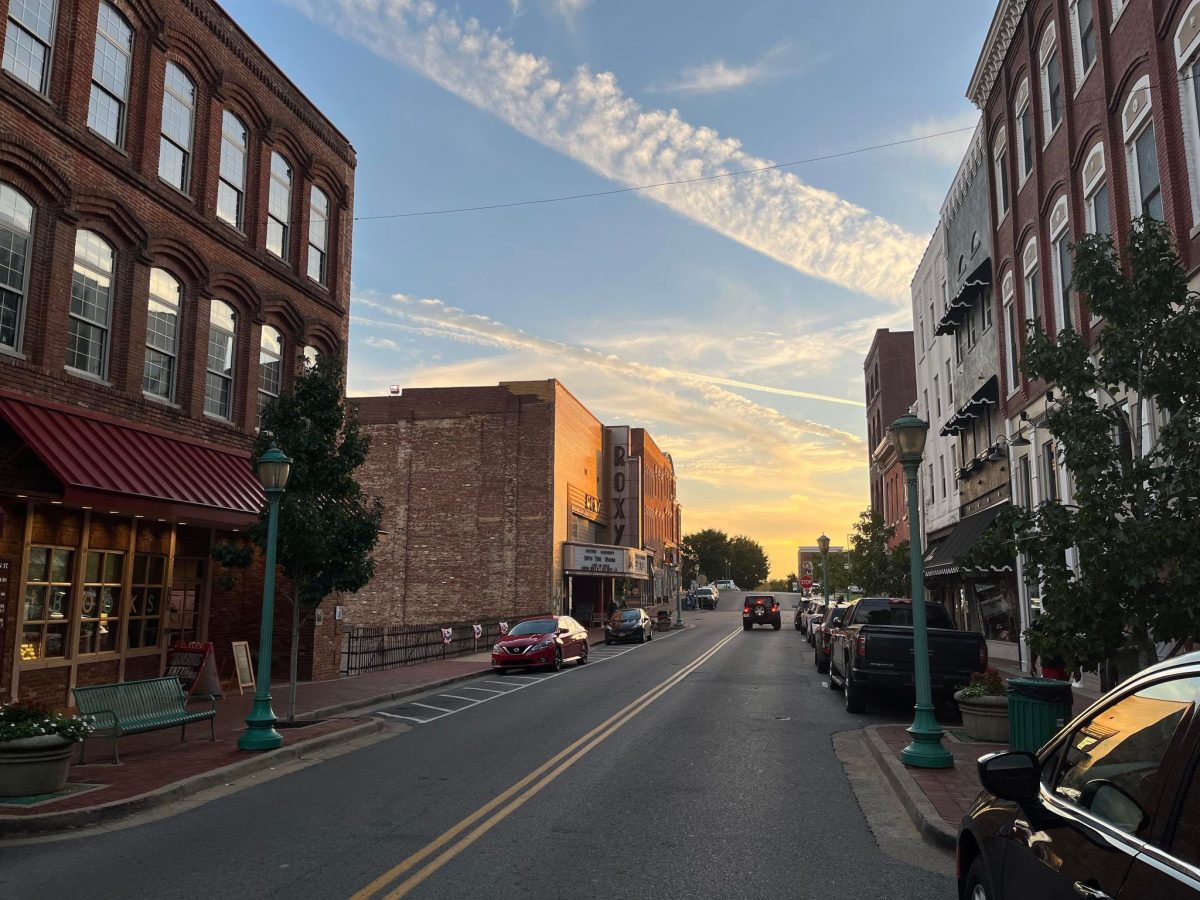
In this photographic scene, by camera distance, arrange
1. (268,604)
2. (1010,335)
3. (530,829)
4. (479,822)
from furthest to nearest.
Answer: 1. (1010,335)
2. (268,604)
3. (479,822)
4. (530,829)

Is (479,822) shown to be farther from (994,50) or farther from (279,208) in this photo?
(994,50)

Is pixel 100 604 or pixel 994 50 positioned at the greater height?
pixel 994 50

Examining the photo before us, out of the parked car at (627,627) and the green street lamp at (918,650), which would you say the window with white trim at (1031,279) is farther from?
the parked car at (627,627)

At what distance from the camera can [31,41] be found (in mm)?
13750

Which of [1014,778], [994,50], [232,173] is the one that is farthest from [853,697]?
[994,50]

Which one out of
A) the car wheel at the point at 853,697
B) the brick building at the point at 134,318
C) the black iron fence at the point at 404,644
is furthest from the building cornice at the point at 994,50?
the black iron fence at the point at 404,644

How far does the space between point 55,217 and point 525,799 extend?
37.8ft

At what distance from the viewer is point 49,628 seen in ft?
46.3

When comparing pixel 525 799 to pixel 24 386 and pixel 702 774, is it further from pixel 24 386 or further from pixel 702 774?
pixel 24 386

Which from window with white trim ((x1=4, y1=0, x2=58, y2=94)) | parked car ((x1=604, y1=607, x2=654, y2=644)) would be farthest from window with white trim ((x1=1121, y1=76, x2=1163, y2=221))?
parked car ((x1=604, y1=607, x2=654, y2=644))

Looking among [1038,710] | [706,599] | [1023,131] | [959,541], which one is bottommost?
[1038,710]

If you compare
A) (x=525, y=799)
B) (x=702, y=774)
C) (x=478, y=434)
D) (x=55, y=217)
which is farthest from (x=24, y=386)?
(x=478, y=434)

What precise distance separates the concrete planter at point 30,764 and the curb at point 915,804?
25.7 feet

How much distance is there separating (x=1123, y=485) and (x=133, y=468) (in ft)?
42.5
